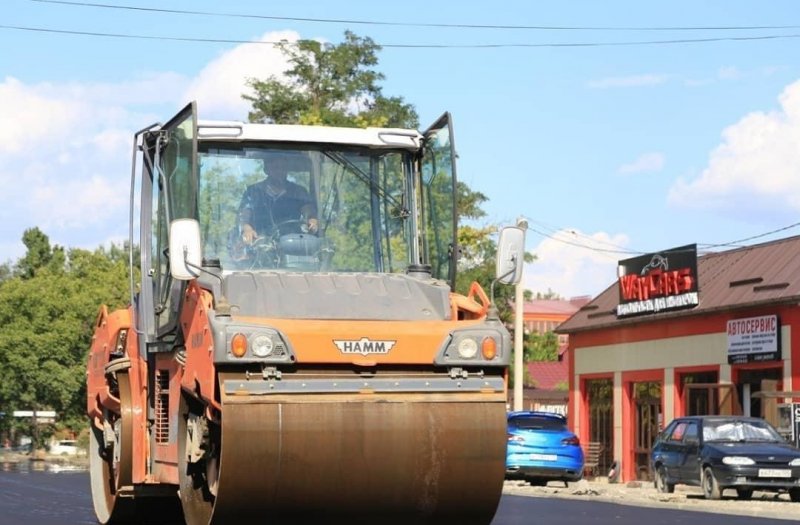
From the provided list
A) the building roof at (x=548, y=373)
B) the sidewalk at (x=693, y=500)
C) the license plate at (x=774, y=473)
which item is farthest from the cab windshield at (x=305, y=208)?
the building roof at (x=548, y=373)

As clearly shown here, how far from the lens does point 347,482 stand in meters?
11.5

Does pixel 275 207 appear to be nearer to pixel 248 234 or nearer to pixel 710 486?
pixel 248 234

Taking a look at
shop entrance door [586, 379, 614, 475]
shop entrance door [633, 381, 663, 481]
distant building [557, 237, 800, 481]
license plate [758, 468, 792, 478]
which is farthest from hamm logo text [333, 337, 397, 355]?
shop entrance door [586, 379, 614, 475]

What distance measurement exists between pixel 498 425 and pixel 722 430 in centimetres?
1986

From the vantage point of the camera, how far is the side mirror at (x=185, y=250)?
38.8 ft

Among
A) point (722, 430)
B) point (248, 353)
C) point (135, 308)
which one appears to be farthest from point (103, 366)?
point (722, 430)

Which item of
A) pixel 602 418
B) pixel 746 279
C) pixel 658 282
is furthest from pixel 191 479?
pixel 602 418

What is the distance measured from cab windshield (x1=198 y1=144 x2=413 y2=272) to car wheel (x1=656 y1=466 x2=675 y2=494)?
64.8ft

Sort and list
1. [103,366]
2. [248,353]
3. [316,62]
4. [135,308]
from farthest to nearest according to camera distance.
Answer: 1. [316,62]
2. [103,366]
3. [135,308]
4. [248,353]

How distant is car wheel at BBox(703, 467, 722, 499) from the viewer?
29.3 meters

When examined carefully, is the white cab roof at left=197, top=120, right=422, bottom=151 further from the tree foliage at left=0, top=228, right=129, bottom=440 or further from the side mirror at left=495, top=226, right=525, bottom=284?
the tree foliage at left=0, top=228, right=129, bottom=440

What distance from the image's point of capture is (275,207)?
43.9 ft

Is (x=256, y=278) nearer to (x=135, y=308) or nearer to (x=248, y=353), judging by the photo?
(x=248, y=353)

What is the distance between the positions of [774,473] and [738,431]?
2.03m
